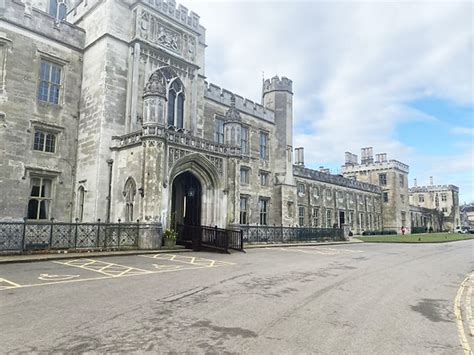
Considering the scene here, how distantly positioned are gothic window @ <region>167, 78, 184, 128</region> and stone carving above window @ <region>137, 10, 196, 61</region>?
223cm

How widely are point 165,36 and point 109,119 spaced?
7.28 m

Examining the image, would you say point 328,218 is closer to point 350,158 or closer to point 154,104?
point 350,158

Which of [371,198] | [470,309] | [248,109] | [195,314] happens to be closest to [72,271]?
[195,314]

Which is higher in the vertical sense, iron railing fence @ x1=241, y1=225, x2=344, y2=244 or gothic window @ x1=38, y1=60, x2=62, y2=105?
gothic window @ x1=38, y1=60, x2=62, y2=105

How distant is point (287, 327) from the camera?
568 cm

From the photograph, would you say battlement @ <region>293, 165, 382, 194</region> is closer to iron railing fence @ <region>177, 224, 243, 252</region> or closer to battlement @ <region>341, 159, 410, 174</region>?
battlement @ <region>341, 159, 410, 174</region>

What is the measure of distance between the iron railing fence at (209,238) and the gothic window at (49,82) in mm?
10446

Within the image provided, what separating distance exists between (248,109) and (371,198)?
1382 inches

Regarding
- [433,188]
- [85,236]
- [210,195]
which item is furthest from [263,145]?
[433,188]

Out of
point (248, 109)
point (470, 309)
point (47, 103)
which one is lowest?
point (470, 309)

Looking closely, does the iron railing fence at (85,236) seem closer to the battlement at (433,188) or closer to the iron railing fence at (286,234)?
the iron railing fence at (286,234)

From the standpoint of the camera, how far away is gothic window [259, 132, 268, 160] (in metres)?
35.2

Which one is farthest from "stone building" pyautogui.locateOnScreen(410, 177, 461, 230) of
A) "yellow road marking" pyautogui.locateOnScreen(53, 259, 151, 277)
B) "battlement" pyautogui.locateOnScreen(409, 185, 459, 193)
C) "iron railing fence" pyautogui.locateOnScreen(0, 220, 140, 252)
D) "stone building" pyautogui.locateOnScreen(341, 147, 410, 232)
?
"yellow road marking" pyautogui.locateOnScreen(53, 259, 151, 277)

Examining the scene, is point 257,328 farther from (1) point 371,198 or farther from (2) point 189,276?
(1) point 371,198
